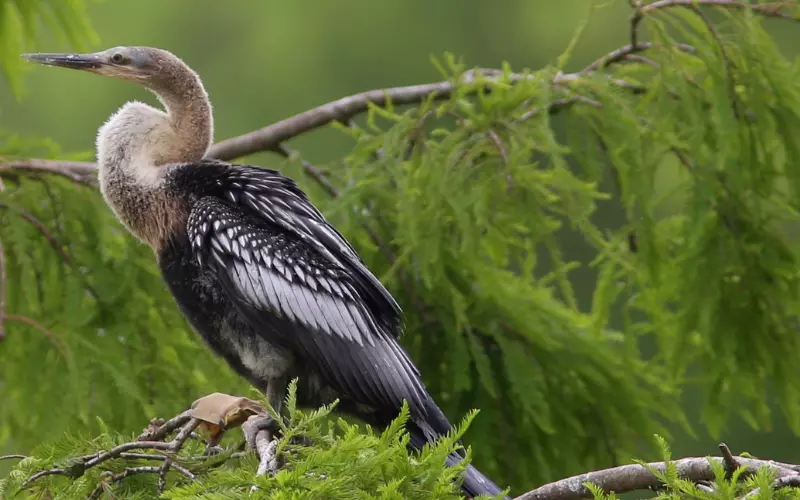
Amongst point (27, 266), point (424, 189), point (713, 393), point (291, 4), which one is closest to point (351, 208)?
point (424, 189)

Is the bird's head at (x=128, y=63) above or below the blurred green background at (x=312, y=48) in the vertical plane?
above

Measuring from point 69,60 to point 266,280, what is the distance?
1251 mm

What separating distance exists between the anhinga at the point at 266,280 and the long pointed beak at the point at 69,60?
41 cm

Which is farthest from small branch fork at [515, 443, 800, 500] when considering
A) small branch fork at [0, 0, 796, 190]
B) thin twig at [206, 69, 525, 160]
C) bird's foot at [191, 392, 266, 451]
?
thin twig at [206, 69, 525, 160]

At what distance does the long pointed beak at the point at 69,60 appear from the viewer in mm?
4043

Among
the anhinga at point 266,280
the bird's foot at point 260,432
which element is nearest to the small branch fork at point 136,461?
the bird's foot at point 260,432

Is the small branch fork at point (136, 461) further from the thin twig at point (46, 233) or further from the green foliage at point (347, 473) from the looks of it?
the thin twig at point (46, 233)

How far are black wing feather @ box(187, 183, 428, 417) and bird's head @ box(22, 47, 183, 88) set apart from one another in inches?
27.1

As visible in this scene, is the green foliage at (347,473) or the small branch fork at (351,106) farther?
the small branch fork at (351,106)

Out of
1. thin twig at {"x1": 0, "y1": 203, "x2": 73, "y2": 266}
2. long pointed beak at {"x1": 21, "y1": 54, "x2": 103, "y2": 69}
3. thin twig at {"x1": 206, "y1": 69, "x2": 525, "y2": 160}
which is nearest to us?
long pointed beak at {"x1": 21, "y1": 54, "x2": 103, "y2": 69}

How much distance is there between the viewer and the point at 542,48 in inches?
573

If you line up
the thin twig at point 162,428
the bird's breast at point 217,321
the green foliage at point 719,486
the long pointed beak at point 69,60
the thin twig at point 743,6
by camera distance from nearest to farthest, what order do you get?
the green foliage at point 719,486 < the thin twig at point 162,428 < the bird's breast at point 217,321 < the long pointed beak at point 69,60 < the thin twig at point 743,6

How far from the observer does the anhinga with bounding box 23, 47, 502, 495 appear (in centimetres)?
321

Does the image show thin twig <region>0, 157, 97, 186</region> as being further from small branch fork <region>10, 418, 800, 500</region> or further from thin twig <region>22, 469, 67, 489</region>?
thin twig <region>22, 469, 67, 489</region>
